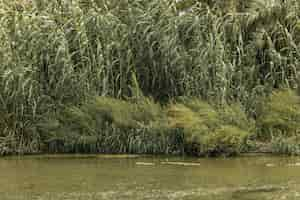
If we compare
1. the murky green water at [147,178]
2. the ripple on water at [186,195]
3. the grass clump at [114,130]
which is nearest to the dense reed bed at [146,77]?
the grass clump at [114,130]

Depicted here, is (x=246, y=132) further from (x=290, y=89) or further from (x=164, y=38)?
(x=164, y=38)

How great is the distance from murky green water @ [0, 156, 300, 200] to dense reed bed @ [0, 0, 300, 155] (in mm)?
1032

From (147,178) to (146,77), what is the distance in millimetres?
7049

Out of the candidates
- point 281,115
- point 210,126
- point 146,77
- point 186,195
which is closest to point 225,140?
point 210,126

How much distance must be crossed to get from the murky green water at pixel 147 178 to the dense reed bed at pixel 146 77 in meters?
1.03

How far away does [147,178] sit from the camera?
17.3m

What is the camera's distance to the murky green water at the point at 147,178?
15.1 m

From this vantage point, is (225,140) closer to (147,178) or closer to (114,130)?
(114,130)

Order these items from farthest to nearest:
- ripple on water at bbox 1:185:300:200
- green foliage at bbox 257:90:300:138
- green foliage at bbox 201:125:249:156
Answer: green foliage at bbox 257:90:300:138 → green foliage at bbox 201:125:249:156 → ripple on water at bbox 1:185:300:200

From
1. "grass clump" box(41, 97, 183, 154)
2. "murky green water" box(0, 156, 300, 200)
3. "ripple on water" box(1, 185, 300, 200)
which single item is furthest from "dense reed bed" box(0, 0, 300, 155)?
"ripple on water" box(1, 185, 300, 200)

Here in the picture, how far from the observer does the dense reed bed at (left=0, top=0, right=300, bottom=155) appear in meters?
21.9

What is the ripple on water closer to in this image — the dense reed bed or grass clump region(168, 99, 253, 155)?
grass clump region(168, 99, 253, 155)

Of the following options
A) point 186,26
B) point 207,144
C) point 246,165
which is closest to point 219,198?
point 246,165

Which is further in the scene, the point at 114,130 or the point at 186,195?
the point at 114,130
